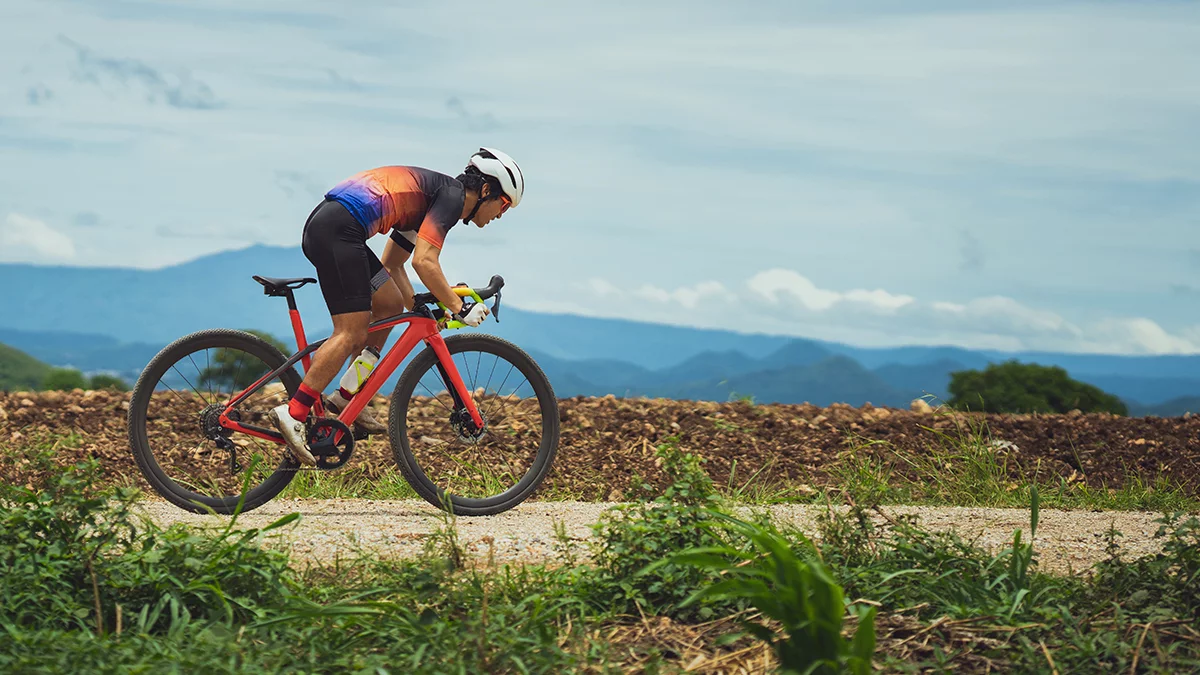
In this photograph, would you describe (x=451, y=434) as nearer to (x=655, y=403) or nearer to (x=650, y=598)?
(x=655, y=403)

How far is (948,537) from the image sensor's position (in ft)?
14.0

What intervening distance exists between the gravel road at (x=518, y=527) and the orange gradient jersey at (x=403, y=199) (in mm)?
1463

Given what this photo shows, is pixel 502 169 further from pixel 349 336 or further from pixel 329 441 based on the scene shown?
pixel 329 441

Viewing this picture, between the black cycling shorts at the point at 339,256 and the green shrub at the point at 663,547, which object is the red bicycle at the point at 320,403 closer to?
the black cycling shorts at the point at 339,256

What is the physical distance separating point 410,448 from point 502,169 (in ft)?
5.25

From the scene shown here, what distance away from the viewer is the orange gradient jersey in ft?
18.6

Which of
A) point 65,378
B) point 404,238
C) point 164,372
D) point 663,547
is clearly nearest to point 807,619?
point 663,547

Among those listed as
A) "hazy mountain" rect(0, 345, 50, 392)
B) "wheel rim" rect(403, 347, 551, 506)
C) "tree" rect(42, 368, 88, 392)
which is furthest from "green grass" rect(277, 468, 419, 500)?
"hazy mountain" rect(0, 345, 50, 392)

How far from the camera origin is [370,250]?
230 inches

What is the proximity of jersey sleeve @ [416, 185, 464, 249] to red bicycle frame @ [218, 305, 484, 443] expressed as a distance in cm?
51

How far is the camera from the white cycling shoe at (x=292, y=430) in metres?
5.86

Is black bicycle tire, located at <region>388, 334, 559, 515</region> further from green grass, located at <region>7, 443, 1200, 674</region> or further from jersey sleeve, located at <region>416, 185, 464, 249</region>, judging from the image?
green grass, located at <region>7, 443, 1200, 674</region>

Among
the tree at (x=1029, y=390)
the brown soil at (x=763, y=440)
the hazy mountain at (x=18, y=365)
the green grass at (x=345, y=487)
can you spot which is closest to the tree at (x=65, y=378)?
the brown soil at (x=763, y=440)

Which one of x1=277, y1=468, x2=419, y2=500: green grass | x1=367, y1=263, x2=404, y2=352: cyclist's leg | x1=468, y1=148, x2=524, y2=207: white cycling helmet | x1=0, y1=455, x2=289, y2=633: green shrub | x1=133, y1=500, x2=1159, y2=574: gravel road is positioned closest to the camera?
x1=0, y1=455, x2=289, y2=633: green shrub
